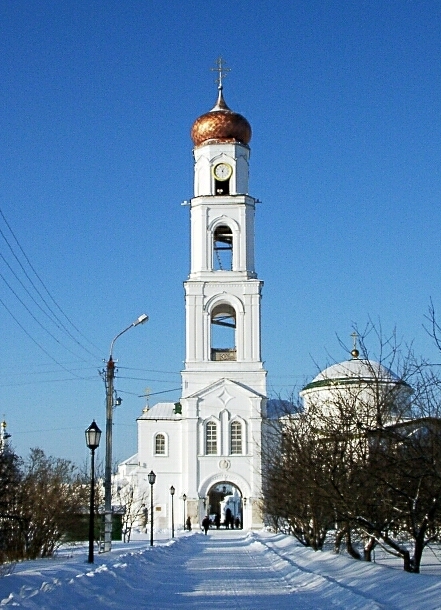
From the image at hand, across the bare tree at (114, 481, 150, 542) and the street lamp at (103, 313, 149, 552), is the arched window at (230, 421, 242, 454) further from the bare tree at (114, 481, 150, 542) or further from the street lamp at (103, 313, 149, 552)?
the street lamp at (103, 313, 149, 552)

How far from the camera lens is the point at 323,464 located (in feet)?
76.9

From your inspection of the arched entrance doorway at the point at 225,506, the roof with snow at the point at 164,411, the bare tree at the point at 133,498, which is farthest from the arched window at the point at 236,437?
the bare tree at the point at 133,498

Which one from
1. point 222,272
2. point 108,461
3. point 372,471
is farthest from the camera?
point 222,272

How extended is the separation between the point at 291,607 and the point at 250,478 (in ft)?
151

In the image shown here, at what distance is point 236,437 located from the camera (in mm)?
60531

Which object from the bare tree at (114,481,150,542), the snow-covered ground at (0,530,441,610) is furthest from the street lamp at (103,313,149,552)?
the bare tree at (114,481,150,542)

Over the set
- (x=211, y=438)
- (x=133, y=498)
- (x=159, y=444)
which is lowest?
(x=133, y=498)

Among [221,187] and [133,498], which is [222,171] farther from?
[133,498]

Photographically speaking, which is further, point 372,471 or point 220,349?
point 220,349

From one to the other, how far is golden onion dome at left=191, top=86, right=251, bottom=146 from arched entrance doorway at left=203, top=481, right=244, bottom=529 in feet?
68.4

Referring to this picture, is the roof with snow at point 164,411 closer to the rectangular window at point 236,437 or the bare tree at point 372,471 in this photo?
the rectangular window at point 236,437

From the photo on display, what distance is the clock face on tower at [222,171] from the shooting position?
60.8 meters

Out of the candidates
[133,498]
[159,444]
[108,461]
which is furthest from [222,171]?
[108,461]

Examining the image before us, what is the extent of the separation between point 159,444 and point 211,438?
4.03m
